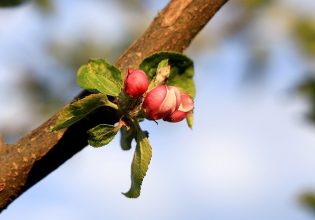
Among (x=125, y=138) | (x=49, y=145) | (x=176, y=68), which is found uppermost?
(x=176, y=68)

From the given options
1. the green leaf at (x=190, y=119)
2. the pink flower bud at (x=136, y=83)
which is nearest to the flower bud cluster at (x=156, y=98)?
the pink flower bud at (x=136, y=83)

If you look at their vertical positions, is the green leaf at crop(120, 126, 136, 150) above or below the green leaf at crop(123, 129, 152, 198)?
above

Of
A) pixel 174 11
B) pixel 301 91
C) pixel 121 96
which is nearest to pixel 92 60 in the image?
pixel 121 96

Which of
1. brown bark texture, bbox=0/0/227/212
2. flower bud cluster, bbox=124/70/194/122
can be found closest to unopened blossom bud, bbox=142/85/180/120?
flower bud cluster, bbox=124/70/194/122

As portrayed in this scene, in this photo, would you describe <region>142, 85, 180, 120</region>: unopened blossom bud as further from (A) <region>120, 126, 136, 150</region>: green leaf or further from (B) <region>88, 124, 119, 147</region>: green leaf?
(A) <region>120, 126, 136, 150</region>: green leaf

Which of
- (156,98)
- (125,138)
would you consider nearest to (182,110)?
(156,98)

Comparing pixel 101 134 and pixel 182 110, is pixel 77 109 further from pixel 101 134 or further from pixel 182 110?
pixel 182 110
